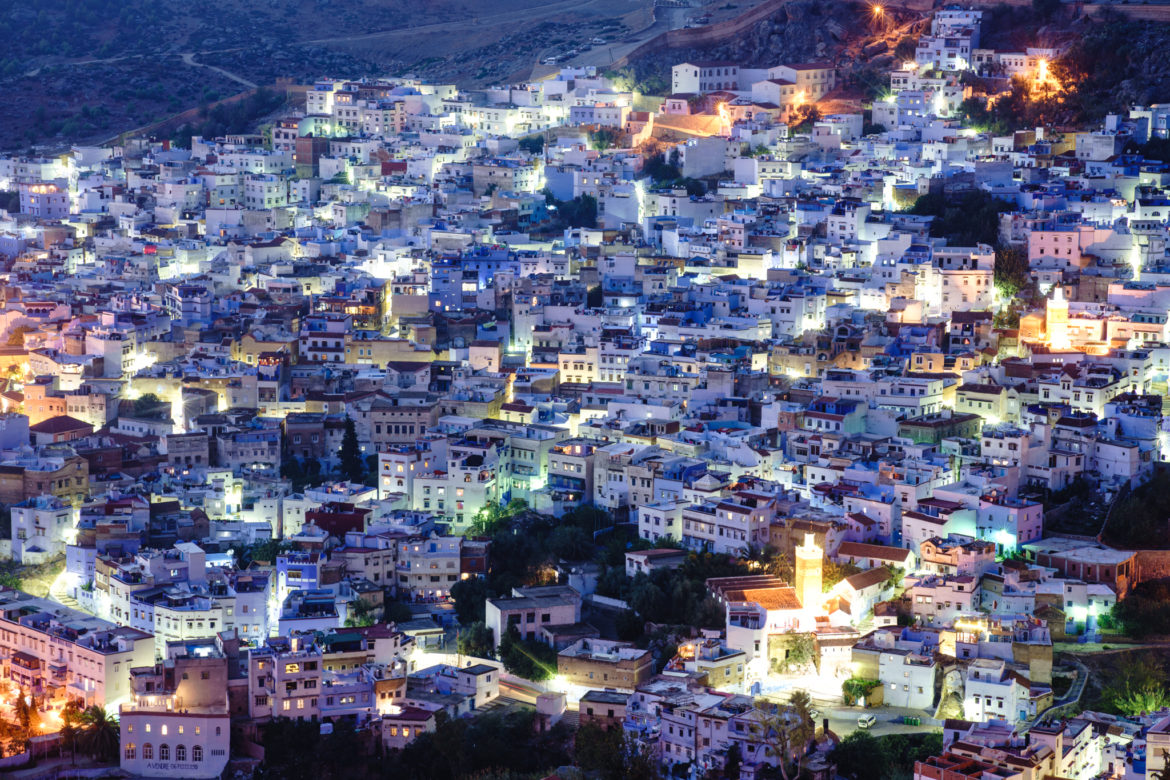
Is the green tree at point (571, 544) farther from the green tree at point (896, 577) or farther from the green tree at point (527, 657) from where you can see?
the green tree at point (896, 577)

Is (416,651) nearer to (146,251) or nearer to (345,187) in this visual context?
(146,251)

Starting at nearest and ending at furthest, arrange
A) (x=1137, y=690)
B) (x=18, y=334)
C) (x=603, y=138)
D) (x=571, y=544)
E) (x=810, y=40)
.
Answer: (x=1137, y=690) < (x=571, y=544) < (x=18, y=334) < (x=603, y=138) < (x=810, y=40)

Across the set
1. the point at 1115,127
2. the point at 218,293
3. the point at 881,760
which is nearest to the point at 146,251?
the point at 218,293

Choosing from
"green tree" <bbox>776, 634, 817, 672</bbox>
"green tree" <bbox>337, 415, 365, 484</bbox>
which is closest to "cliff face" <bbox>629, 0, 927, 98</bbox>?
"green tree" <bbox>337, 415, 365, 484</bbox>

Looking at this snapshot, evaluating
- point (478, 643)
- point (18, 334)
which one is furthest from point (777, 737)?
point (18, 334)

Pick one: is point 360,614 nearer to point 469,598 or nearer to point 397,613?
point 397,613

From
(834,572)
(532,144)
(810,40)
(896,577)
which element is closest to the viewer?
(834,572)
